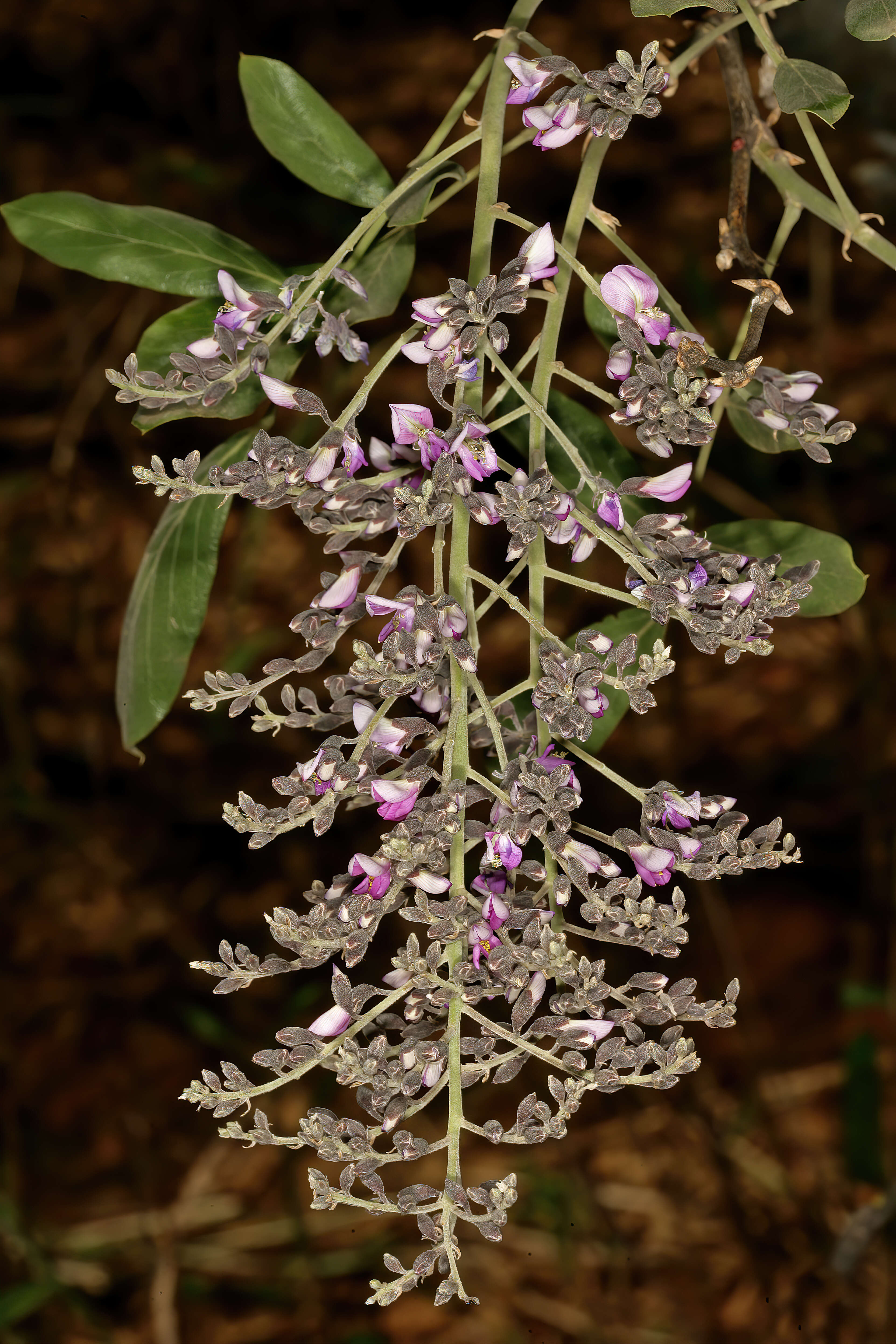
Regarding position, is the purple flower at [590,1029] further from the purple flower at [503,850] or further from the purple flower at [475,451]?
the purple flower at [475,451]

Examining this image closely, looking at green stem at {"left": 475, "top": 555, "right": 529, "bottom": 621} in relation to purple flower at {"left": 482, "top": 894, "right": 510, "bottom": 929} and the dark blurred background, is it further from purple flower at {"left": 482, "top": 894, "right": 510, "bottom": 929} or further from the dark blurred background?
the dark blurred background

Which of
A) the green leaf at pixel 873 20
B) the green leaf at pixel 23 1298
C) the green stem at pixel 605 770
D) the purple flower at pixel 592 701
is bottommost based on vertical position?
the green leaf at pixel 23 1298

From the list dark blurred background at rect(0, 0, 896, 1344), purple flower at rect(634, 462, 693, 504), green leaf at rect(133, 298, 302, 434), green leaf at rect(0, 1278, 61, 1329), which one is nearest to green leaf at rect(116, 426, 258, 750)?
green leaf at rect(133, 298, 302, 434)

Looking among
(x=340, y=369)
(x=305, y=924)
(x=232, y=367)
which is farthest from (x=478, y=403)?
(x=340, y=369)

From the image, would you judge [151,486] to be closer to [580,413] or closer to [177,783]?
[177,783]

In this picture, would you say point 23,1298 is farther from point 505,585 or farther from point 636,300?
point 636,300

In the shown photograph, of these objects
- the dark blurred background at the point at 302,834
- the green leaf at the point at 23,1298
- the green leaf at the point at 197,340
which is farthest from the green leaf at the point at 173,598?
the green leaf at the point at 23,1298

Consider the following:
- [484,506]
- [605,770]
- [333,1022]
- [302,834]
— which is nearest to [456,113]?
[484,506]
